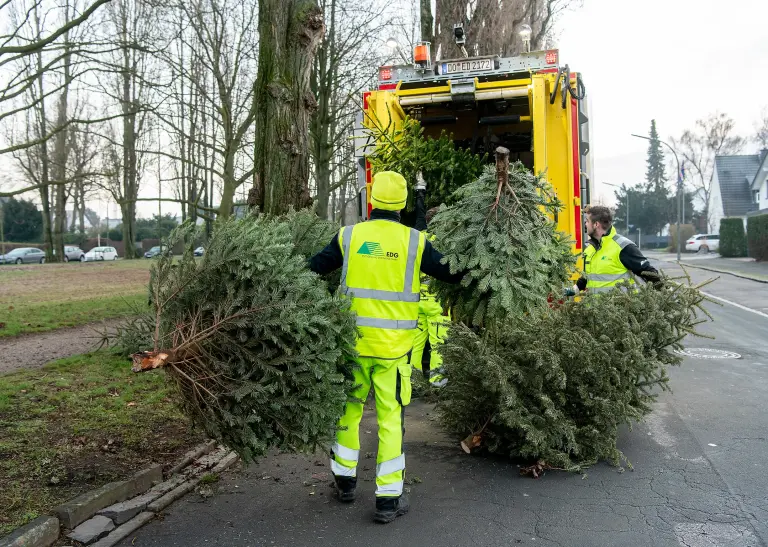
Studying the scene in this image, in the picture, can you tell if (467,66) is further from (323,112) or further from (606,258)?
(323,112)

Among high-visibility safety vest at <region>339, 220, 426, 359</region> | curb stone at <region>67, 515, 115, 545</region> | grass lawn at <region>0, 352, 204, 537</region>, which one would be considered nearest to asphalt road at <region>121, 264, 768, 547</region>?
curb stone at <region>67, 515, 115, 545</region>

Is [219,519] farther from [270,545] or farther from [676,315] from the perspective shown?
[676,315]

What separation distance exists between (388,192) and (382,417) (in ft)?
4.40

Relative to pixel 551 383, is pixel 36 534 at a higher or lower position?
lower

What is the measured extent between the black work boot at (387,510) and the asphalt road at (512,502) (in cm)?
5

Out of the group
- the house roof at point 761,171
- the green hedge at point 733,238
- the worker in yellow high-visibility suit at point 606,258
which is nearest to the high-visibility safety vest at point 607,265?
the worker in yellow high-visibility suit at point 606,258

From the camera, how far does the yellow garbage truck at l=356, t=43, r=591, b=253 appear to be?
7.25 m

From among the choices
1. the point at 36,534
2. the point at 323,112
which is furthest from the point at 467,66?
the point at 323,112

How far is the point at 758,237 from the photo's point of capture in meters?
34.1

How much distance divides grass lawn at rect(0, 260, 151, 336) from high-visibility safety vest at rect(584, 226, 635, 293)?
4129mm

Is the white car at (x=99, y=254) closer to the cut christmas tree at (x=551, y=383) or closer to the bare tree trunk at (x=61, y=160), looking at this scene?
the bare tree trunk at (x=61, y=160)

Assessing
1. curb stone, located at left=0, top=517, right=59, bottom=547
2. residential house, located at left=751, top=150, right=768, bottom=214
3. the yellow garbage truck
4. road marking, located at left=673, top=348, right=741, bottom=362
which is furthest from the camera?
residential house, located at left=751, top=150, right=768, bottom=214

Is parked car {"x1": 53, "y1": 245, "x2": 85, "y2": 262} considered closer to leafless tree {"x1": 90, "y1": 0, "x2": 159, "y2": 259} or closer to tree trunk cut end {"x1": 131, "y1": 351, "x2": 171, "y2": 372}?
leafless tree {"x1": 90, "y1": 0, "x2": 159, "y2": 259}

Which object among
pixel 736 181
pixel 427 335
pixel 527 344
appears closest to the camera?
pixel 527 344
